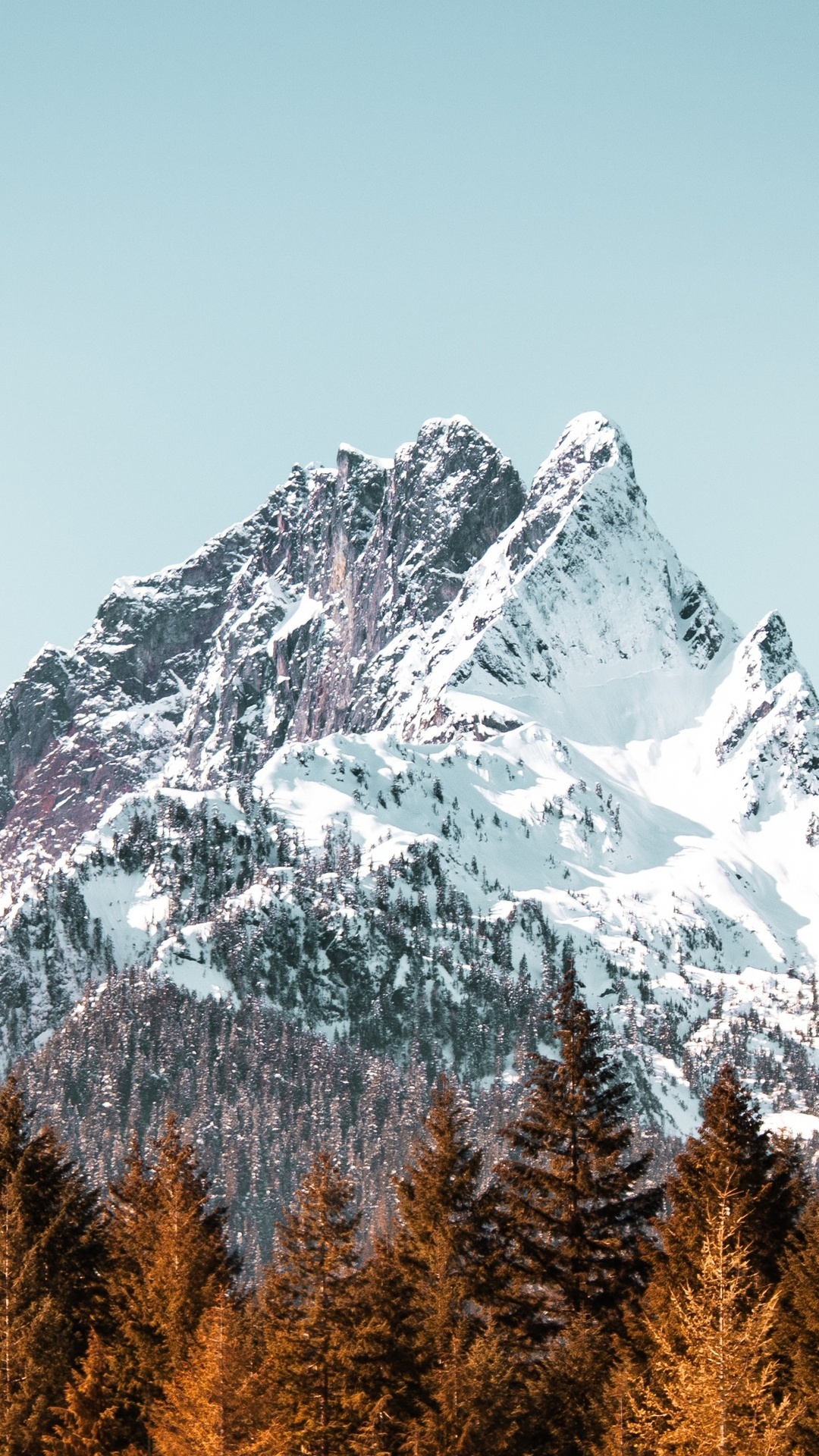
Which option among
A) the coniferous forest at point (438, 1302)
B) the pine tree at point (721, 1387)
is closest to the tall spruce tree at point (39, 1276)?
the coniferous forest at point (438, 1302)

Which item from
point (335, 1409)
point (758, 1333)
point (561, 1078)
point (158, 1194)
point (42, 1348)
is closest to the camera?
point (758, 1333)

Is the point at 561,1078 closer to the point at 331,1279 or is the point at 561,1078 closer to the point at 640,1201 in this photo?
the point at 640,1201

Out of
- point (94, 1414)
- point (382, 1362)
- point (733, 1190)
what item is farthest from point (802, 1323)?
point (94, 1414)

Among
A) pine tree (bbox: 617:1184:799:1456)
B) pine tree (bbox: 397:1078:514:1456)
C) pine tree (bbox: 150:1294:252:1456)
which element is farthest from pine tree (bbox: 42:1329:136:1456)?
pine tree (bbox: 617:1184:799:1456)

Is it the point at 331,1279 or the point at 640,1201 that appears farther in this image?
the point at 640,1201

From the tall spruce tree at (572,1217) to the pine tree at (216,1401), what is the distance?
403 inches

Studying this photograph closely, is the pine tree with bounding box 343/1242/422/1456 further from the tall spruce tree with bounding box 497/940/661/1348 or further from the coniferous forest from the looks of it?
the tall spruce tree with bounding box 497/940/661/1348

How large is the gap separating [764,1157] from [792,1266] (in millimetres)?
4321

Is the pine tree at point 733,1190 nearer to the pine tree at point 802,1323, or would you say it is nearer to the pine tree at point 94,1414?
the pine tree at point 802,1323

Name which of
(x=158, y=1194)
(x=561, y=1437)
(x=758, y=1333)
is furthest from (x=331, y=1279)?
(x=758, y=1333)

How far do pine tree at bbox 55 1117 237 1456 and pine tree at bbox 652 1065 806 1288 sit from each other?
45.8 ft

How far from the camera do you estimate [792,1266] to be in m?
44.2

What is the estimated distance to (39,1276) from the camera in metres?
50.7

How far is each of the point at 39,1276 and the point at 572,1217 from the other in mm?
17362
